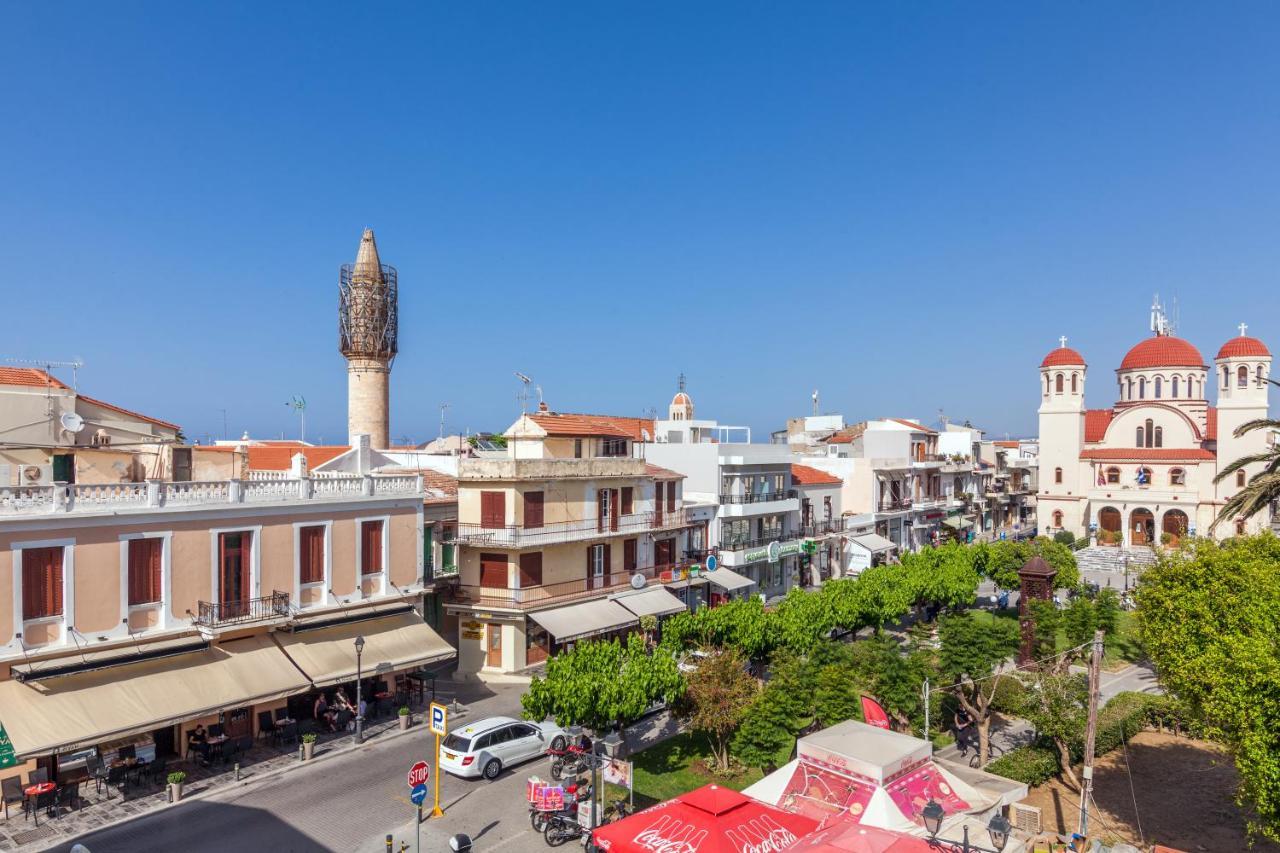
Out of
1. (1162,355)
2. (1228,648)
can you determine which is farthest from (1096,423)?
(1228,648)

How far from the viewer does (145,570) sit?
70.0ft

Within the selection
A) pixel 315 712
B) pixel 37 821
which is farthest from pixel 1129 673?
pixel 37 821

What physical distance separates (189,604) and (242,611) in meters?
1.33

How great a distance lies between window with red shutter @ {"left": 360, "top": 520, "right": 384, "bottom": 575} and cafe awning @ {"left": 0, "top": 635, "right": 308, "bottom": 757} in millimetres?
3744

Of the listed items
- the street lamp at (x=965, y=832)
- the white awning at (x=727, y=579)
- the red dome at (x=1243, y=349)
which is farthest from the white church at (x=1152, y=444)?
the street lamp at (x=965, y=832)

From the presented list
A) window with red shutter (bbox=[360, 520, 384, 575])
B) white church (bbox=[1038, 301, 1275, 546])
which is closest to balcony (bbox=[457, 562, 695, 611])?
window with red shutter (bbox=[360, 520, 384, 575])

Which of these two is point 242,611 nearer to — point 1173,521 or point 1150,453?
point 1150,453

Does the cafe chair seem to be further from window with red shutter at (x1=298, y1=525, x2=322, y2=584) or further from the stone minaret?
the stone minaret

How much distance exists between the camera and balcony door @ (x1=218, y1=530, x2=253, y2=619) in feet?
74.5

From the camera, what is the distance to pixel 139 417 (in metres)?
30.2

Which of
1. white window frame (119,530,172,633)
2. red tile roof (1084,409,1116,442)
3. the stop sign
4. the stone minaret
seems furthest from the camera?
red tile roof (1084,409,1116,442)

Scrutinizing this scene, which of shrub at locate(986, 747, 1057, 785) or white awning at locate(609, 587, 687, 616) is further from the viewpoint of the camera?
white awning at locate(609, 587, 687, 616)

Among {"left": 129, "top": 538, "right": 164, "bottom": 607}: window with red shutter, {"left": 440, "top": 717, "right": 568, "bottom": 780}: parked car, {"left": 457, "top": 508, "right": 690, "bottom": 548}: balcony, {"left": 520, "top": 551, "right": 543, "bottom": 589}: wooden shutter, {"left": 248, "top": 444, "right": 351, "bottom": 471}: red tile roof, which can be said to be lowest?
{"left": 440, "top": 717, "right": 568, "bottom": 780}: parked car

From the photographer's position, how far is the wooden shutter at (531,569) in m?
32.4
